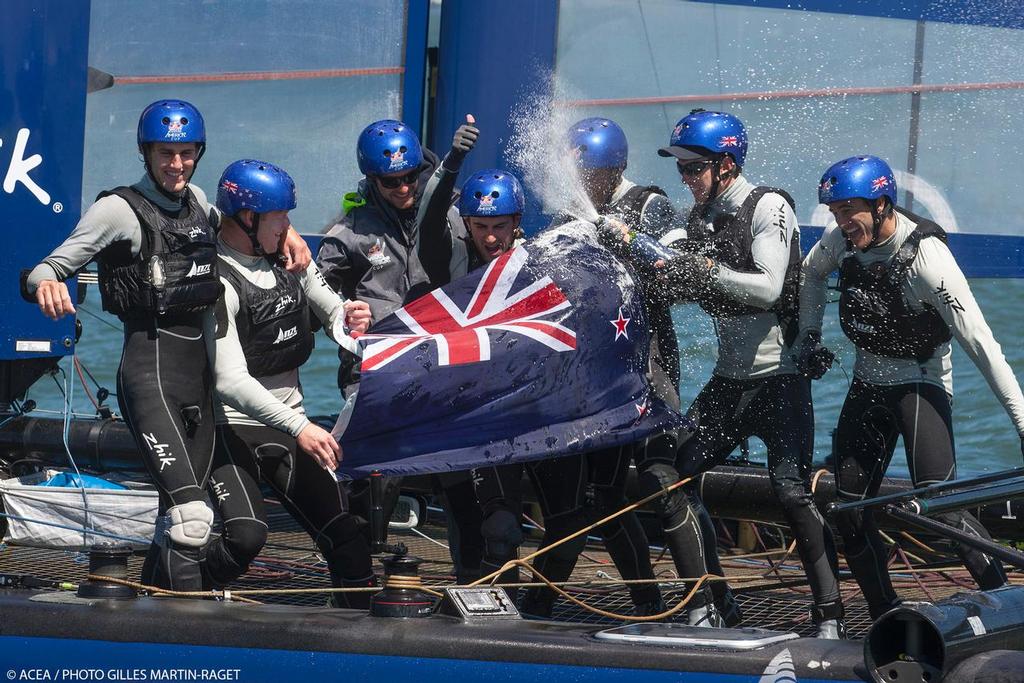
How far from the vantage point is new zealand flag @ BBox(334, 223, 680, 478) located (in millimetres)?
4660

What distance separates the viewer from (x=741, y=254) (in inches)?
192

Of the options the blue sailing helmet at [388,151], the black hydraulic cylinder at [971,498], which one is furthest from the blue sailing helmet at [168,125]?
the black hydraulic cylinder at [971,498]

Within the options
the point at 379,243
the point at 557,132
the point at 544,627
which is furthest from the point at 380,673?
the point at 557,132

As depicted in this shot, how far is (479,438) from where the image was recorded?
4.75 meters

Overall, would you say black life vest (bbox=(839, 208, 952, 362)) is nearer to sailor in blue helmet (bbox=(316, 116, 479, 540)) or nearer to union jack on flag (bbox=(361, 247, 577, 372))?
union jack on flag (bbox=(361, 247, 577, 372))

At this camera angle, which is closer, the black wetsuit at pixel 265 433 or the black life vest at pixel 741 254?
the black wetsuit at pixel 265 433

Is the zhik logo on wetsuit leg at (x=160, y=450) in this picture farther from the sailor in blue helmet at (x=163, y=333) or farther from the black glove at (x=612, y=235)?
the black glove at (x=612, y=235)

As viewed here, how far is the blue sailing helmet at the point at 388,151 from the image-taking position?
17.5 ft

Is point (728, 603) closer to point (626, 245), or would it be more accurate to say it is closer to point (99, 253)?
point (626, 245)

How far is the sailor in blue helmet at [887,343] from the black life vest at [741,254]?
0.15 ft

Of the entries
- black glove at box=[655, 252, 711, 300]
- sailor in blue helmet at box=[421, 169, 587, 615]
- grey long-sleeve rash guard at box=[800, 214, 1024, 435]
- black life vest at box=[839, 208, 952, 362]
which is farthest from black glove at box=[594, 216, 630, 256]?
black life vest at box=[839, 208, 952, 362]

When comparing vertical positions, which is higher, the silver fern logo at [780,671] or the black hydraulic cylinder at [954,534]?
the black hydraulic cylinder at [954,534]

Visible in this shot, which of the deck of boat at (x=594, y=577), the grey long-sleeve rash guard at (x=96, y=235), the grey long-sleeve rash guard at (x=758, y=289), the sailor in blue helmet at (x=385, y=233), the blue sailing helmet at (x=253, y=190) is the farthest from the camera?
the deck of boat at (x=594, y=577)

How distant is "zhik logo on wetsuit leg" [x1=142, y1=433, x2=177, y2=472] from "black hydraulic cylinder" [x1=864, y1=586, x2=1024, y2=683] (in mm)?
2082
